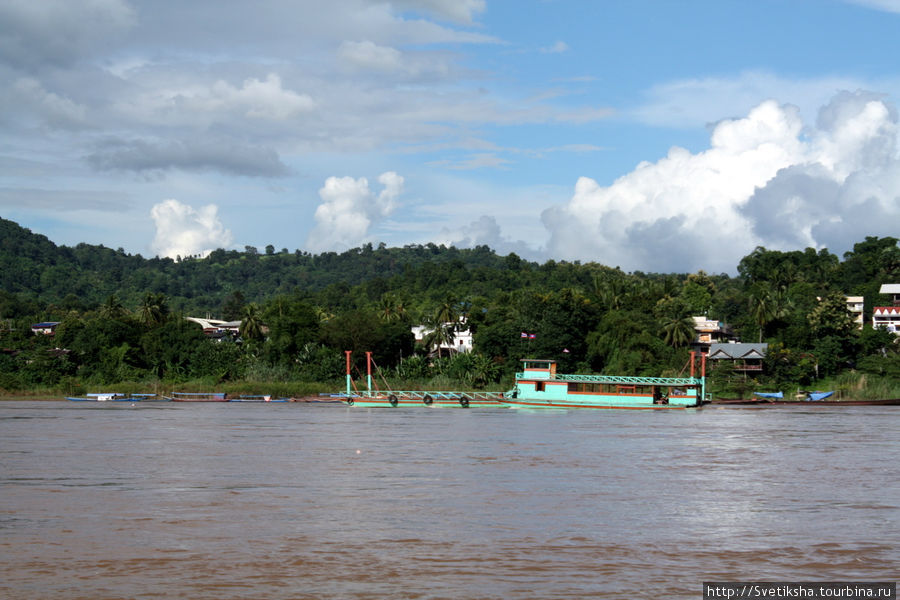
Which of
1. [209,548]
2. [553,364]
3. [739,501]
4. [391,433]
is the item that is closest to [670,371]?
[553,364]

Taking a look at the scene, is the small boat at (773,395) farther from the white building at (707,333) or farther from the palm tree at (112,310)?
the palm tree at (112,310)

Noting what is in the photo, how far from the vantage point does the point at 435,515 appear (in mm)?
22484

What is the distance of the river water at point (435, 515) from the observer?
1620 centimetres

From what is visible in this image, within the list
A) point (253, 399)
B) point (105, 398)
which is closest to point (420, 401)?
point (253, 399)

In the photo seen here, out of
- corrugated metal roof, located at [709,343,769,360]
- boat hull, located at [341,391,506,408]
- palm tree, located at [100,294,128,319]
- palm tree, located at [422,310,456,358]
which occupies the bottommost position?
boat hull, located at [341,391,506,408]

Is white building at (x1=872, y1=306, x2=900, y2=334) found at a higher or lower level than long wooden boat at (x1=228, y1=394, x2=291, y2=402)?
higher

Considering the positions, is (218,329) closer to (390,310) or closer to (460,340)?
(390,310)

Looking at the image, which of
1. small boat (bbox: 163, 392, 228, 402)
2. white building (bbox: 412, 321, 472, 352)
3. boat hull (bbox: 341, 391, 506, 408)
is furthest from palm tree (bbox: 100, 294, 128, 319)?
boat hull (bbox: 341, 391, 506, 408)

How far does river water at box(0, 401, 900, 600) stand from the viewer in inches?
638

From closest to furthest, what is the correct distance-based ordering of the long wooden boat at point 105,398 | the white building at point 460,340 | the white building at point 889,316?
the long wooden boat at point 105,398 → the white building at point 889,316 → the white building at point 460,340

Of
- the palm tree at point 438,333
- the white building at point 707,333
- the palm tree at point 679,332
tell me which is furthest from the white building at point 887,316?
the palm tree at point 438,333

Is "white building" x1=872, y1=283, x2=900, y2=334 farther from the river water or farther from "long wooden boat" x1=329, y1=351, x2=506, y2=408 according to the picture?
the river water

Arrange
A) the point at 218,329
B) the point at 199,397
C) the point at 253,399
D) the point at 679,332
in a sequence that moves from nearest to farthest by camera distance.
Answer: the point at 253,399
the point at 199,397
the point at 679,332
the point at 218,329

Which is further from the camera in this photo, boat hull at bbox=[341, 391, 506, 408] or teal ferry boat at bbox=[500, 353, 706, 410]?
boat hull at bbox=[341, 391, 506, 408]
